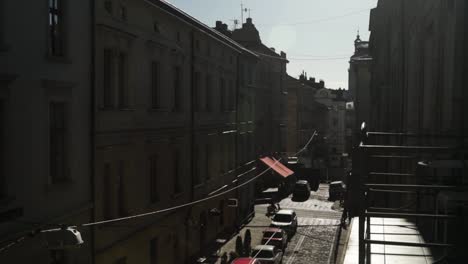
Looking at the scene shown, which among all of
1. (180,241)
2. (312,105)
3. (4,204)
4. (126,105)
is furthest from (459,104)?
(312,105)

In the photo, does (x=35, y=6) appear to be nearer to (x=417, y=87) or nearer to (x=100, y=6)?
(x=100, y=6)

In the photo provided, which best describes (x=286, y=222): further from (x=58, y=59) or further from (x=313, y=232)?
(x=58, y=59)

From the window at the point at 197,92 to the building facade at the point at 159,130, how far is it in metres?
0.05

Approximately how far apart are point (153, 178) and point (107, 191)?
12.3 ft

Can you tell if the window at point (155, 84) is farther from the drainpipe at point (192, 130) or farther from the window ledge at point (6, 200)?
the window ledge at point (6, 200)

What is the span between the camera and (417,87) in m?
13.5

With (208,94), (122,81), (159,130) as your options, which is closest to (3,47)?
(122,81)

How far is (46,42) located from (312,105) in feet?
232

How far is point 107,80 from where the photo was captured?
52.9 ft

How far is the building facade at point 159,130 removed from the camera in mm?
15961

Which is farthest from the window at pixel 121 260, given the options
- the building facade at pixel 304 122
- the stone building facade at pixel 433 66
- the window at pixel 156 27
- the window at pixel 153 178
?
the building facade at pixel 304 122

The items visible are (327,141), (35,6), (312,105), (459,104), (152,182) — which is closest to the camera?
(459,104)

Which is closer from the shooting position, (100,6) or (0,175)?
(0,175)

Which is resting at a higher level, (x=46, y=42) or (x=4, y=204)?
(x=46, y=42)
